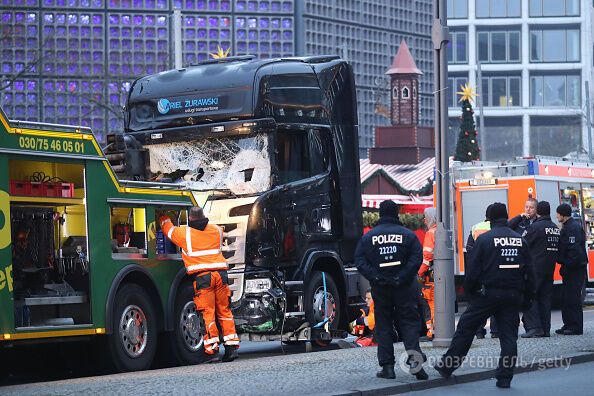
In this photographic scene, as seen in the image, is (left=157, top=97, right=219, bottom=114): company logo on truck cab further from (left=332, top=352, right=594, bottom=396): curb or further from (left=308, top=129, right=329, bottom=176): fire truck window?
(left=332, top=352, right=594, bottom=396): curb

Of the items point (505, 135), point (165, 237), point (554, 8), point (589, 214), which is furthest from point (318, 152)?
point (505, 135)

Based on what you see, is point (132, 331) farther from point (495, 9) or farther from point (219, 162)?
point (495, 9)

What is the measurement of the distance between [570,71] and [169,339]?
318 ft

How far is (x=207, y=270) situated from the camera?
56.6ft

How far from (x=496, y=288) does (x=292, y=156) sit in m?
5.86

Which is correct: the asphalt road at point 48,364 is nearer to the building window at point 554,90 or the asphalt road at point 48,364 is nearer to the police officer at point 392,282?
the police officer at point 392,282

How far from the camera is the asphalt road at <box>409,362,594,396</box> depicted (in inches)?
542

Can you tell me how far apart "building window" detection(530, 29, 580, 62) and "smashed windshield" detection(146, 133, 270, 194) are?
94.3m

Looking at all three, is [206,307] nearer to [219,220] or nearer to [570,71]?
[219,220]

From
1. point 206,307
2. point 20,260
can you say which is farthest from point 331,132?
point 20,260

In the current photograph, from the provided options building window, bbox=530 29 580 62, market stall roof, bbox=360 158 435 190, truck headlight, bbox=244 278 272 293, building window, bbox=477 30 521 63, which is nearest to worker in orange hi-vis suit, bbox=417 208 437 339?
truck headlight, bbox=244 278 272 293

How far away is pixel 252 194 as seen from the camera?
18.6 metres

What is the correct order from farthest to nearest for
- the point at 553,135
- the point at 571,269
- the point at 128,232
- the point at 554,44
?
the point at 554,44 < the point at 553,135 < the point at 571,269 < the point at 128,232

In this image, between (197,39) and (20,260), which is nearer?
(20,260)
